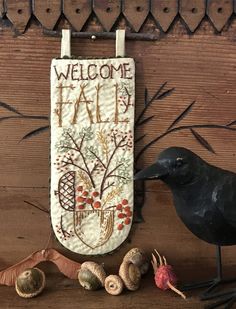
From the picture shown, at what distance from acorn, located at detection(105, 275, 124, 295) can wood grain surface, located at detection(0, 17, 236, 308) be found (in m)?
0.01

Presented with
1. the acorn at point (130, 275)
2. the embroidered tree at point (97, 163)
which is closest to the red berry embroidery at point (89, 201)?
the embroidered tree at point (97, 163)

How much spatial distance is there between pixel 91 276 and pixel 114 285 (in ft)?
0.12

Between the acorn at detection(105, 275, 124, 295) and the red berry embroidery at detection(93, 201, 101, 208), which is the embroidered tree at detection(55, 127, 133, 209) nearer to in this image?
the red berry embroidery at detection(93, 201, 101, 208)

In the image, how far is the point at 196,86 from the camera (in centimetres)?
76

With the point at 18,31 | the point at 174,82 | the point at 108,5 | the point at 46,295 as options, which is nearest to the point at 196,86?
the point at 174,82

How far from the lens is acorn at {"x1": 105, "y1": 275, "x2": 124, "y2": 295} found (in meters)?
0.71

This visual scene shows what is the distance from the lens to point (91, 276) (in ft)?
2.38

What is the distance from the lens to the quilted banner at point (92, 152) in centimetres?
74

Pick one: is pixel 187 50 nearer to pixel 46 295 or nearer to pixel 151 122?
pixel 151 122

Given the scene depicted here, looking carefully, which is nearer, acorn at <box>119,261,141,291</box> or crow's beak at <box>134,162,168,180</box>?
crow's beak at <box>134,162,168,180</box>

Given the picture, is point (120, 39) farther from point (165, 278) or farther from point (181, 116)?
point (165, 278)

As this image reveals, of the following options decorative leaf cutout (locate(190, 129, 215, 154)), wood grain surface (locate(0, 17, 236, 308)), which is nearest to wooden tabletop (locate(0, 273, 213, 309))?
wood grain surface (locate(0, 17, 236, 308))

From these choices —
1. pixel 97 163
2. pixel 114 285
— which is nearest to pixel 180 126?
pixel 97 163

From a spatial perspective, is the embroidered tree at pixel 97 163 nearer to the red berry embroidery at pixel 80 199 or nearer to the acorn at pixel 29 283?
the red berry embroidery at pixel 80 199
